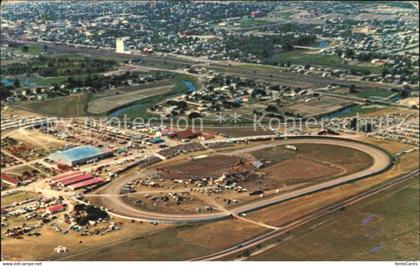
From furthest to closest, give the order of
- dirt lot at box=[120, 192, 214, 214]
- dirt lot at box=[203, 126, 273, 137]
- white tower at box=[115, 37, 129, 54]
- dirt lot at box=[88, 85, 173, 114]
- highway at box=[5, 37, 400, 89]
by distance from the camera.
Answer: white tower at box=[115, 37, 129, 54] < highway at box=[5, 37, 400, 89] < dirt lot at box=[88, 85, 173, 114] < dirt lot at box=[203, 126, 273, 137] < dirt lot at box=[120, 192, 214, 214]

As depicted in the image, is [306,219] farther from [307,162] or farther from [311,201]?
[307,162]

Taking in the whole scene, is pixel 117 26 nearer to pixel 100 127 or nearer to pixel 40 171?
pixel 100 127

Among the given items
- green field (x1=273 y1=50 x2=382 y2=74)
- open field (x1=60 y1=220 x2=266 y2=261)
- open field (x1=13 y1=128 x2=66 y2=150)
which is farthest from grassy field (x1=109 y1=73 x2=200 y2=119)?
open field (x1=60 y1=220 x2=266 y2=261)

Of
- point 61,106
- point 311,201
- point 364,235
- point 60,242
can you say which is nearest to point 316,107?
point 61,106

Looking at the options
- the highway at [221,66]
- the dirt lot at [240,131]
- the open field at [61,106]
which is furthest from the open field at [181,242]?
the highway at [221,66]

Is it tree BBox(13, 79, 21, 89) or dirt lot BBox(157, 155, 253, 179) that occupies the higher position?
tree BBox(13, 79, 21, 89)

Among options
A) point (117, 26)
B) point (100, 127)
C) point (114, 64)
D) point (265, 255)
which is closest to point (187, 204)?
point (265, 255)

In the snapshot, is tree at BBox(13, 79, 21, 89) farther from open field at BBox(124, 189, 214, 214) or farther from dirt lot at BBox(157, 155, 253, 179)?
open field at BBox(124, 189, 214, 214)
